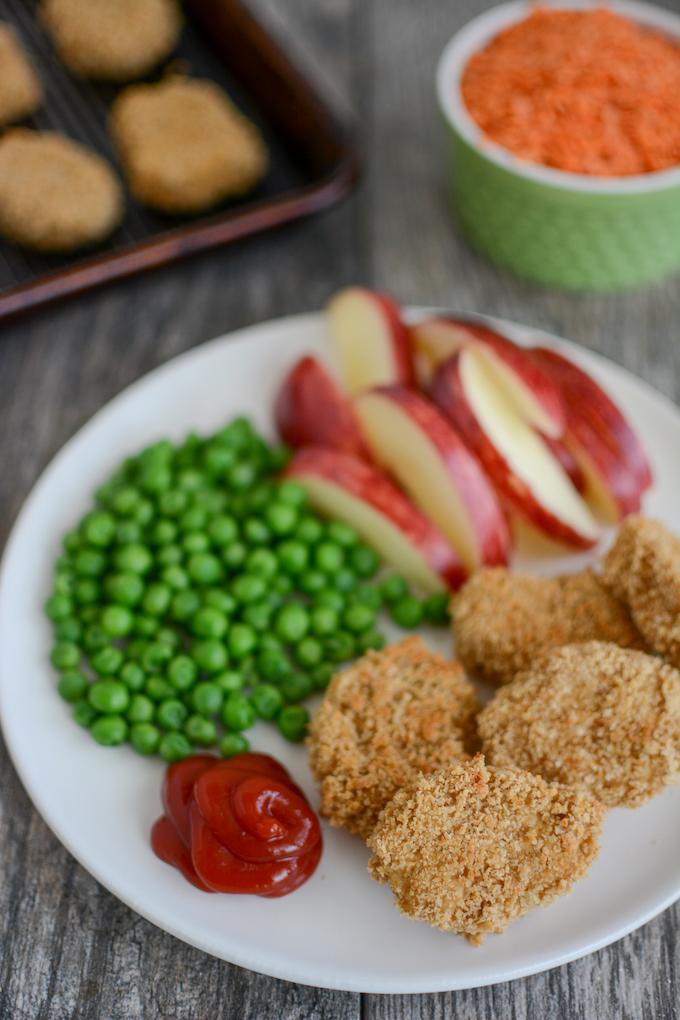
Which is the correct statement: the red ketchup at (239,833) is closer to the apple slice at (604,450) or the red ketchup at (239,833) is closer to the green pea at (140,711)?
the green pea at (140,711)

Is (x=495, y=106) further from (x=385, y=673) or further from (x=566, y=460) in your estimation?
(x=385, y=673)

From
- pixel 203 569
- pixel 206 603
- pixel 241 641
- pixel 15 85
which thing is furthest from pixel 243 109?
pixel 241 641

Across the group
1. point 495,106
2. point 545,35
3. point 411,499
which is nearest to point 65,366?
point 411,499

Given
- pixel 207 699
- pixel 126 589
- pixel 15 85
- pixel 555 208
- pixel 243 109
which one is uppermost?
pixel 15 85

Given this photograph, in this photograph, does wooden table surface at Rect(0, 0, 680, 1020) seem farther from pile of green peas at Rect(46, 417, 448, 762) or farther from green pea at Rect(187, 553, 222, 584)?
green pea at Rect(187, 553, 222, 584)

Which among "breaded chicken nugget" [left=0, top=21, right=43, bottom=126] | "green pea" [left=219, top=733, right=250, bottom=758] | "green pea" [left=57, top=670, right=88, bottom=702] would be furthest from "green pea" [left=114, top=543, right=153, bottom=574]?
"breaded chicken nugget" [left=0, top=21, right=43, bottom=126]

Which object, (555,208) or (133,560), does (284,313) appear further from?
(133,560)

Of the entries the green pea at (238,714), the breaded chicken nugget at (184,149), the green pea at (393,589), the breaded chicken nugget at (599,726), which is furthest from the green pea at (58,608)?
the breaded chicken nugget at (184,149)
